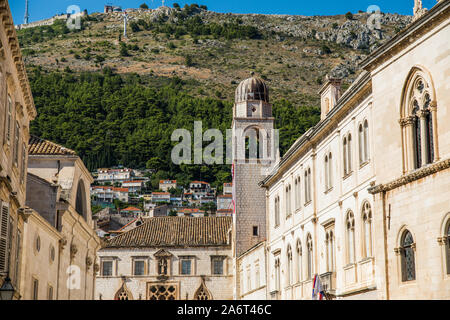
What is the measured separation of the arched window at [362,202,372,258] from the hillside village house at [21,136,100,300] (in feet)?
44.1

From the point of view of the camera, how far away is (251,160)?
66.1 metres

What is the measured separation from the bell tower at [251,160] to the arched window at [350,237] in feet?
109

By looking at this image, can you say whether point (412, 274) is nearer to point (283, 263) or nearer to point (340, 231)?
point (340, 231)

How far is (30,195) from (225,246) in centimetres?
3439

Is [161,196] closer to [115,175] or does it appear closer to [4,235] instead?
[115,175]

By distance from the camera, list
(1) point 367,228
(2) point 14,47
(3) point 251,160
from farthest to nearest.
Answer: (3) point 251,160
(1) point 367,228
(2) point 14,47

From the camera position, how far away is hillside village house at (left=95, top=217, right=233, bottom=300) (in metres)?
70.9

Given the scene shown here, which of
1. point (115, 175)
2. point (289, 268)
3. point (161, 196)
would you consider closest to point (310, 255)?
point (289, 268)

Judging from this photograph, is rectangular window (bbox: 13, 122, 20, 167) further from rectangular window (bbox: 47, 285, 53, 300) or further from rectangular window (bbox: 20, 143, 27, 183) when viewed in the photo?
rectangular window (bbox: 47, 285, 53, 300)

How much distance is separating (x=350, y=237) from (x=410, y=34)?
1150cm

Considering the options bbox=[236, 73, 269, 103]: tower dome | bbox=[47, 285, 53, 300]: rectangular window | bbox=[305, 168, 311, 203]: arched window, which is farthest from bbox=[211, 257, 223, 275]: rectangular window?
bbox=[47, 285, 53, 300]: rectangular window

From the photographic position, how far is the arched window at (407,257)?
2261 centimetres

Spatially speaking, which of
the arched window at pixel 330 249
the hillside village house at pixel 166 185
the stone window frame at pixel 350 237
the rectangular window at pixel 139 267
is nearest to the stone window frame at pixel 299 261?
the arched window at pixel 330 249
